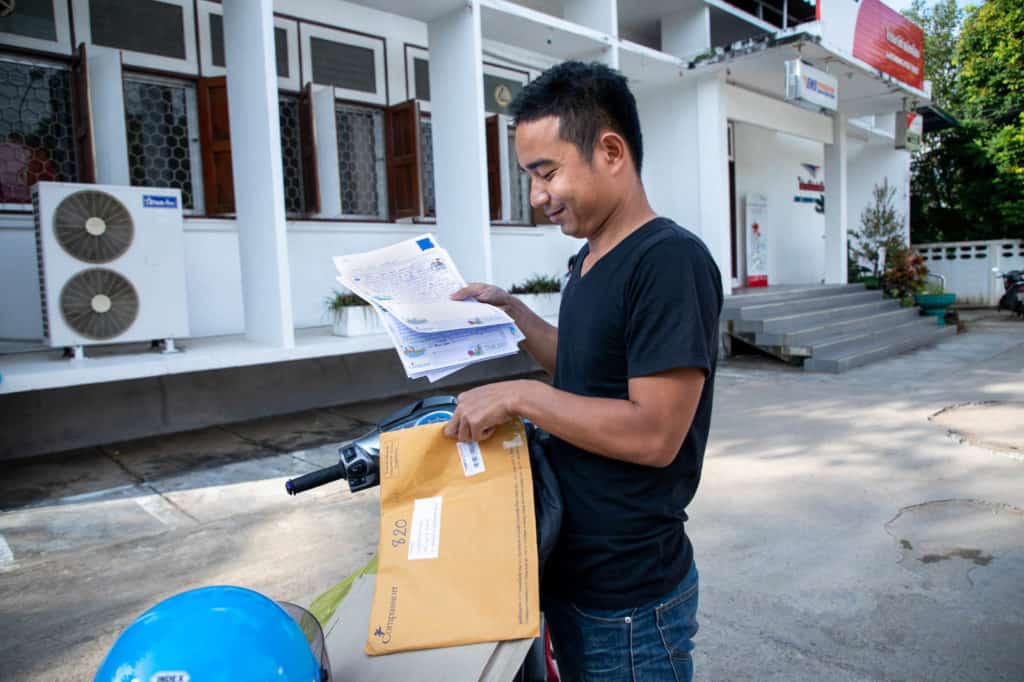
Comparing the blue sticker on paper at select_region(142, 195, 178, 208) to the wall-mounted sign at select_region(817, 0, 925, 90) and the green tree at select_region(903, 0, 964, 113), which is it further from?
the green tree at select_region(903, 0, 964, 113)

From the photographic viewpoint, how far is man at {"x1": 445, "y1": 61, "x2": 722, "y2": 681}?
104cm

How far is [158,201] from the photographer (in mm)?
4891

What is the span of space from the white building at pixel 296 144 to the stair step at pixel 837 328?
4.38ft

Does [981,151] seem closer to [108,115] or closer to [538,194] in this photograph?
[108,115]

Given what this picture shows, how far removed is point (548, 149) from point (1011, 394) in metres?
6.78

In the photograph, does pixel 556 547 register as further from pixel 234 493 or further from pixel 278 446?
pixel 278 446

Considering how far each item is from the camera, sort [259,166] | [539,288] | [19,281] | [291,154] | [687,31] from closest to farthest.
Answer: [259,166] → [19,281] → [291,154] → [539,288] → [687,31]

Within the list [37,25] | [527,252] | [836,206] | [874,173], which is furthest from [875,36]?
[37,25]

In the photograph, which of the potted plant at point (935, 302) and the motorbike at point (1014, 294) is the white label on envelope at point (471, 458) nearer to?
the potted plant at point (935, 302)

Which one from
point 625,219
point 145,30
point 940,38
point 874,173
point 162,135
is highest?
point 940,38

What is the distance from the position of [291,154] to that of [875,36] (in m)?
8.20

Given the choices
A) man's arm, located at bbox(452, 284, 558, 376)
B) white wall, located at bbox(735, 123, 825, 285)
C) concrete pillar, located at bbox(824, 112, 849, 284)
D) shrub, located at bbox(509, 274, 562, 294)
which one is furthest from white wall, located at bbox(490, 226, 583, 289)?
man's arm, located at bbox(452, 284, 558, 376)

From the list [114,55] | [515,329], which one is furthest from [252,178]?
[515,329]

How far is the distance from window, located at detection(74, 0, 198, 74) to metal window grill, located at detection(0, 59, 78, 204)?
0.44 metres
